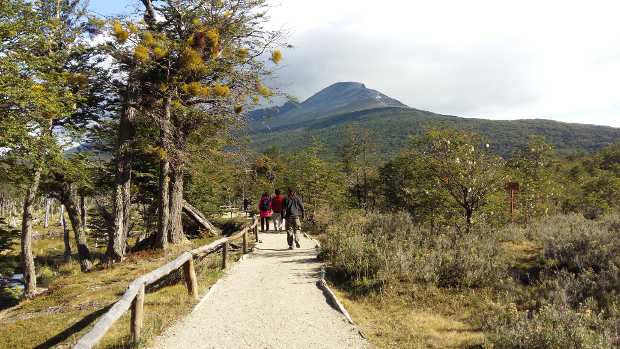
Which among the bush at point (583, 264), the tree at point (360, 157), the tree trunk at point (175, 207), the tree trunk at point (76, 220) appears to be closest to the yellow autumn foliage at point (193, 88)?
the tree trunk at point (175, 207)

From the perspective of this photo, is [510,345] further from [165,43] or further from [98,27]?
[98,27]

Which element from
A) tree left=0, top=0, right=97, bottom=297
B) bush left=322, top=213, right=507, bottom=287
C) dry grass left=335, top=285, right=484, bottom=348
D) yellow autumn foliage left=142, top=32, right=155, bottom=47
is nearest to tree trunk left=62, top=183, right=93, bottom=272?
tree left=0, top=0, right=97, bottom=297

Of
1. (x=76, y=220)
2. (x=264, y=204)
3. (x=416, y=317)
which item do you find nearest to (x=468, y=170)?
(x=416, y=317)

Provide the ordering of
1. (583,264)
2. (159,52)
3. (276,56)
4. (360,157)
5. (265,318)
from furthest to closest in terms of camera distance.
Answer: (360,157), (276,56), (159,52), (583,264), (265,318)

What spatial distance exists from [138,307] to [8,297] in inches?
606

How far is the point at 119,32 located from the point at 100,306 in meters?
7.71

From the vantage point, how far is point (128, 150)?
11195 mm

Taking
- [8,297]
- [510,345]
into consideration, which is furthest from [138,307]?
[8,297]

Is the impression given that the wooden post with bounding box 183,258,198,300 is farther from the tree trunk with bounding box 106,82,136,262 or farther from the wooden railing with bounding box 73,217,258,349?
the tree trunk with bounding box 106,82,136,262

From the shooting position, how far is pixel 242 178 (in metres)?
13.5

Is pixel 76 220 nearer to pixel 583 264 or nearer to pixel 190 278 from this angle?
pixel 190 278

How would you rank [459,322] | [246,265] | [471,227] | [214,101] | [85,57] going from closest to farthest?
1. [459,322]
2. [246,265]
3. [471,227]
4. [214,101]
5. [85,57]

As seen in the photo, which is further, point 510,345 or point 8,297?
point 8,297

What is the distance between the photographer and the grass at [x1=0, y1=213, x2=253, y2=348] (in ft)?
17.9
